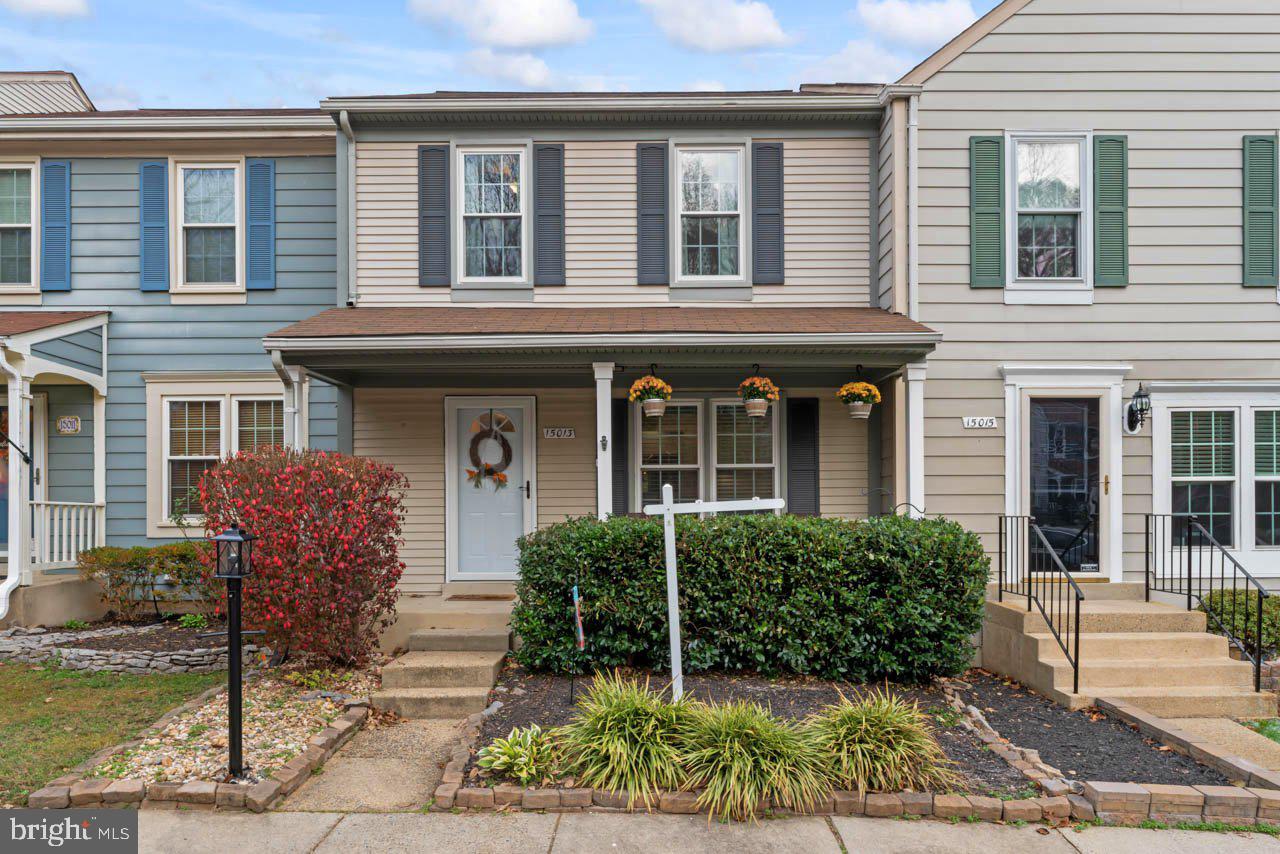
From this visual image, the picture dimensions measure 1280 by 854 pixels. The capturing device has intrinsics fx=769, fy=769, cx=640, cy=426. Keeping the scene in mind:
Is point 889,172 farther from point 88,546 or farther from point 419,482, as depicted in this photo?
point 88,546

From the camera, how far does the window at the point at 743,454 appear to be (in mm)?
8562

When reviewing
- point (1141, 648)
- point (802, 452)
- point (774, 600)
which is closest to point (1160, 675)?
point (1141, 648)

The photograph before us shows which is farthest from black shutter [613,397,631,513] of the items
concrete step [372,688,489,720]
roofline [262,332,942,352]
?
concrete step [372,688,489,720]

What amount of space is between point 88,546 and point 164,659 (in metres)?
2.62

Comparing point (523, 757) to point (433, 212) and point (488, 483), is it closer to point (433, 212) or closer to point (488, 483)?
point (488, 483)

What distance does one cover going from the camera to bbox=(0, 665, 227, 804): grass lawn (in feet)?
15.1

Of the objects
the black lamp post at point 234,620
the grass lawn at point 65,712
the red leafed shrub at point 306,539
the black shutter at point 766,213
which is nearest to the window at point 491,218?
the black shutter at point 766,213

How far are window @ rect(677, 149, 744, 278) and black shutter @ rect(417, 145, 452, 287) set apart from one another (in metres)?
2.61

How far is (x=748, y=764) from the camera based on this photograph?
4148mm

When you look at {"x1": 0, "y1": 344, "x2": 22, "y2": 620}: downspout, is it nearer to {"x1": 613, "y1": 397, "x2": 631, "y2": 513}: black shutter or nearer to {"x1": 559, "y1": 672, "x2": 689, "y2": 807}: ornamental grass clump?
{"x1": 613, "y1": 397, "x2": 631, "y2": 513}: black shutter

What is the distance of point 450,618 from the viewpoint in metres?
7.22

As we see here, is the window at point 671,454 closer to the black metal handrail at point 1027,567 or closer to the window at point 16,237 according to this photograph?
the black metal handrail at point 1027,567

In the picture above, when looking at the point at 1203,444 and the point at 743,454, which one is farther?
the point at 743,454

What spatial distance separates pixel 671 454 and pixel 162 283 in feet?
20.4
